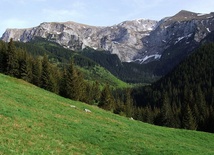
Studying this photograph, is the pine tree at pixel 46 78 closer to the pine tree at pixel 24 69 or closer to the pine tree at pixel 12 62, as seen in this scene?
the pine tree at pixel 24 69

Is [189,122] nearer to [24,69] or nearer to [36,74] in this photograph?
[36,74]

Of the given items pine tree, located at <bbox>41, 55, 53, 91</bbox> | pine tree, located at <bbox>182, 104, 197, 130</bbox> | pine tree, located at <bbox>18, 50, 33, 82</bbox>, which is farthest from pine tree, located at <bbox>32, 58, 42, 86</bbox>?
pine tree, located at <bbox>182, 104, 197, 130</bbox>

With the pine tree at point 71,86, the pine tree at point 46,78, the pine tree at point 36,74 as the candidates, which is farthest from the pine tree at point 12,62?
the pine tree at point 71,86

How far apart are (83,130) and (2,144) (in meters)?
13.9

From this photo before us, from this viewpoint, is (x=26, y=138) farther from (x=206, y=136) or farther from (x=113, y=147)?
(x=206, y=136)

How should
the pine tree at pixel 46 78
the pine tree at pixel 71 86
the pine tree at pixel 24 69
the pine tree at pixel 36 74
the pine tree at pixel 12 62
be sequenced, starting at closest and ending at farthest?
the pine tree at pixel 71 86 → the pine tree at pixel 12 62 → the pine tree at pixel 24 69 → the pine tree at pixel 46 78 → the pine tree at pixel 36 74

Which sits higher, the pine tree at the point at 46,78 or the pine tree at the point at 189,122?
the pine tree at the point at 46,78

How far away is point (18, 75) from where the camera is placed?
96062 millimetres

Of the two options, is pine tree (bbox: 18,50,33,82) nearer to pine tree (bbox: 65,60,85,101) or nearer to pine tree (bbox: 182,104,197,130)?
pine tree (bbox: 65,60,85,101)

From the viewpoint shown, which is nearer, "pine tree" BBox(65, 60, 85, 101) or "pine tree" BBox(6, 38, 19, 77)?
"pine tree" BBox(65, 60, 85, 101)

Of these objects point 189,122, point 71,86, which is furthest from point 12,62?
point 189,122

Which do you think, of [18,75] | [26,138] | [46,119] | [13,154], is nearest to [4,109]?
[46,119]

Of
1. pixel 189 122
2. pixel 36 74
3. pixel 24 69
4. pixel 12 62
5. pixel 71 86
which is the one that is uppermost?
pixel 12 62

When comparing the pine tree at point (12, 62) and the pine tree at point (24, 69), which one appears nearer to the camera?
the pine tree at point (12, 62)
